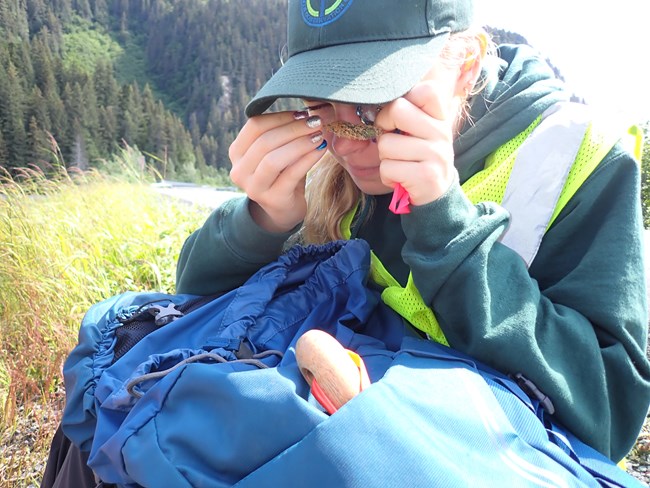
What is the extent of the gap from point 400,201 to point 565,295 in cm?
44

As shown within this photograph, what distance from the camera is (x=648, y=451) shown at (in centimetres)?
239

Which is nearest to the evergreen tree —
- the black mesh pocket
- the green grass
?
the green grass

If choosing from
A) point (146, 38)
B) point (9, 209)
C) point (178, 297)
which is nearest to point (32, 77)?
point (9, 209)

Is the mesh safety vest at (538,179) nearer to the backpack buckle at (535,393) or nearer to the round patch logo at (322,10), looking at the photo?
the backpack buckle at (535,393)

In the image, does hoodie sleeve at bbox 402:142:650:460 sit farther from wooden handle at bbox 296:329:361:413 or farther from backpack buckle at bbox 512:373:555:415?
wooden handle at bbox 296:329:361:413

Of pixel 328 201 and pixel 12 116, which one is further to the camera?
pixel 12 116

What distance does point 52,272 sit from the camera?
3809 mm

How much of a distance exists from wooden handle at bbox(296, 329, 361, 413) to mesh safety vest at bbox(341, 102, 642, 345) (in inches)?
14.4

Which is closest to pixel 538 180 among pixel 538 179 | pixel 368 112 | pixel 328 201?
pixel 538 179

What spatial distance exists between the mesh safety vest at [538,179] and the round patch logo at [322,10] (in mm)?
538

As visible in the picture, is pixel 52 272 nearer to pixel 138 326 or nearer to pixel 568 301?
pixel 138 326

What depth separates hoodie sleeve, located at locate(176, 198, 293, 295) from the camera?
1.49 metres

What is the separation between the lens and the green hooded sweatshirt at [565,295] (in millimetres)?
1030

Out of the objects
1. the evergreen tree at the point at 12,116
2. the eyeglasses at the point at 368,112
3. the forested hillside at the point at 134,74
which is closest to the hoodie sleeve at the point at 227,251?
the eyeglasses at the point at 368,112
